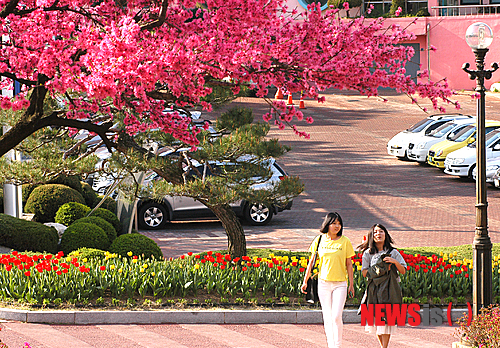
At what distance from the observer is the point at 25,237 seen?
12.4 m

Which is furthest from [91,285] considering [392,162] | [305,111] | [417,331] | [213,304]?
[305,111]

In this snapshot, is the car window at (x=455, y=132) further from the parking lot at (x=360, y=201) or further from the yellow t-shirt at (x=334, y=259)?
the yellow t-shirt at (x=334, y=259)

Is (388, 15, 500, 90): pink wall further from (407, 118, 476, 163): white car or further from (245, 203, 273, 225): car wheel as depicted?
(245, 203, 273, 225): car wheel

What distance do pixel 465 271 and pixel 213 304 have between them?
12.8ft

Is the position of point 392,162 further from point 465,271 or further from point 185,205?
point 465,271

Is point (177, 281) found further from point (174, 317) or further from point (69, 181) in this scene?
point (69, 181)

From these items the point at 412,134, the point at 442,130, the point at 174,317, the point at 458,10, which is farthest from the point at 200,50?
the point at 458,10

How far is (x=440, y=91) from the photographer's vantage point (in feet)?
22.9

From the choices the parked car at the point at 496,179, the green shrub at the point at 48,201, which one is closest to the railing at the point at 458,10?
the parked car at the point at 496,179

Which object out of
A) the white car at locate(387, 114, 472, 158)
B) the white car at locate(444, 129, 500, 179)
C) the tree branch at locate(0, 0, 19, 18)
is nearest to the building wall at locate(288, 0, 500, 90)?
the white car at locate(387, 114, 472, 158)

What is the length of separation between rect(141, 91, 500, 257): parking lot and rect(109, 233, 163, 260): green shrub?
1.79 metres

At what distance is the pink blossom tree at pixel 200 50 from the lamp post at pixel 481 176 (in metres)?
1.05

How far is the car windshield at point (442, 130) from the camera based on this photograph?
25797mm

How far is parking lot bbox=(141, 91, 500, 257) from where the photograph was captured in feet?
51.7
